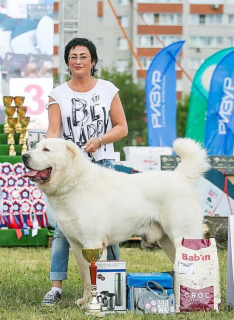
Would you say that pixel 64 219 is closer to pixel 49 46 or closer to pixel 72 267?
pixel 72 267

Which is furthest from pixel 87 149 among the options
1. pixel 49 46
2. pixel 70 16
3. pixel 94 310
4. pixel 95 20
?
pixel 95 20

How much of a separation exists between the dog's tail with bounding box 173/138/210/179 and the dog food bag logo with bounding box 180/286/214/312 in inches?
31.2

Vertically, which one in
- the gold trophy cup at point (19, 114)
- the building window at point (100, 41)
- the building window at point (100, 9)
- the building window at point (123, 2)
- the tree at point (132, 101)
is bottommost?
the gold trophy cup at point (19, 114)

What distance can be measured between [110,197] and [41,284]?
1379mm

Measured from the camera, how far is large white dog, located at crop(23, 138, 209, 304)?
4730 mm

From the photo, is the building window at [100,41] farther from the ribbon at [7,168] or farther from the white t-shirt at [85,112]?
the white t-shirt at [85,112]

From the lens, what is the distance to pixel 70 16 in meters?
13.9

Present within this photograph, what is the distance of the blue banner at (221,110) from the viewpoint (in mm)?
15602

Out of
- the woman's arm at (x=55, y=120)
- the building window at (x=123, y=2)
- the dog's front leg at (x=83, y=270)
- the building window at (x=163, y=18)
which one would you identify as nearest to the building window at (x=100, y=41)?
the building window at (x=123, y=2)

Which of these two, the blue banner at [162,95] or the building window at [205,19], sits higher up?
the building window at [205,19]

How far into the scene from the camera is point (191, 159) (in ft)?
16.9

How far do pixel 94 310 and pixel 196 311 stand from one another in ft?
2.19

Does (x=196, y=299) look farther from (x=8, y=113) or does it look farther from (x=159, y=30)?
(x=159, y=30)

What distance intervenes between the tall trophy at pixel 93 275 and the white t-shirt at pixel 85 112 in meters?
0.74
